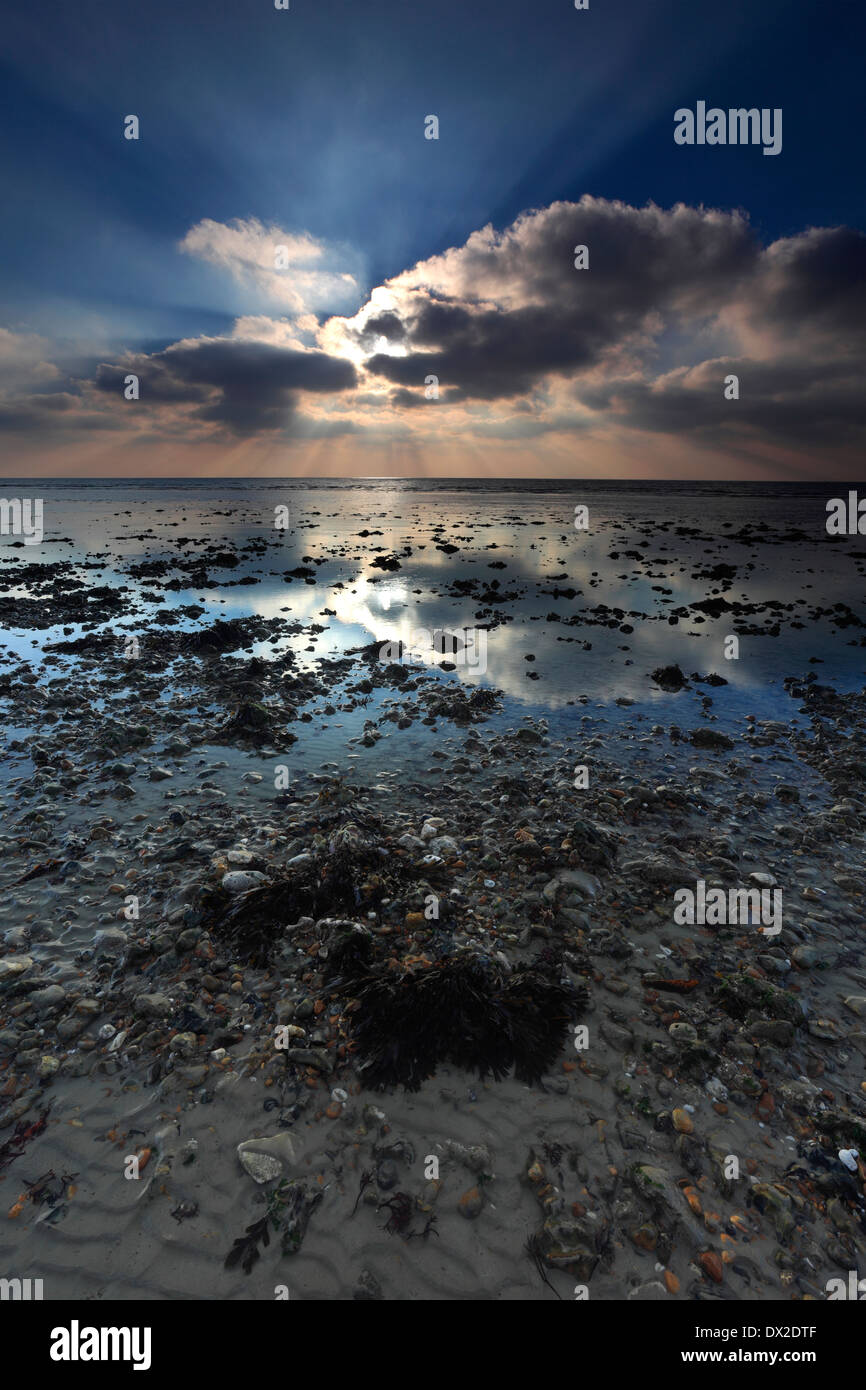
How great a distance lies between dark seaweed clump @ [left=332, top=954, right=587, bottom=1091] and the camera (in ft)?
14.5

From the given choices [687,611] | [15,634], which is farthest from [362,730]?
[687,611]

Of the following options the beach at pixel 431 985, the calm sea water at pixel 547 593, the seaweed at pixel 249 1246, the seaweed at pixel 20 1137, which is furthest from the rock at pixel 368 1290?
the calm sea water at pixel 547 593

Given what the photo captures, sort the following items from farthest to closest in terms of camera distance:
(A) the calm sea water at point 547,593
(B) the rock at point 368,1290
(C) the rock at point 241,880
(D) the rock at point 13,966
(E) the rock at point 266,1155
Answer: (A) the calm sea water at point 547,593 < (C) the rock at point 241,880 < (D) the rock at point 13,966 < (E) the rock at point 266,1155 < (B) the rock at point 368,1290

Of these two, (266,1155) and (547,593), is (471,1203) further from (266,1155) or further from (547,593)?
(547,593)

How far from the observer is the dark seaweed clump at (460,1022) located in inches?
175

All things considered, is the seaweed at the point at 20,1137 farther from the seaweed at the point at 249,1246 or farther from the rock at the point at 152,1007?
the seaweed at the point at 249,1246

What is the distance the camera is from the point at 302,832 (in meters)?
7.50

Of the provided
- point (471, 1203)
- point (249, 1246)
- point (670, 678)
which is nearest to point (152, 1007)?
point (249, 1246)

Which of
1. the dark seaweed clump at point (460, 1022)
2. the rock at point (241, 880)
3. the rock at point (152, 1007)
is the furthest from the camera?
the rock at point (241, 880)

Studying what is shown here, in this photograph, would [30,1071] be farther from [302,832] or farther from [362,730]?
[362,730]

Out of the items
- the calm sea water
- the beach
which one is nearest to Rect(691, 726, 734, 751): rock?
the beach

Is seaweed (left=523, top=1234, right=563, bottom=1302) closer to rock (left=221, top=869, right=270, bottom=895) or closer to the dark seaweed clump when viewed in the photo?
the dark seaweed clump

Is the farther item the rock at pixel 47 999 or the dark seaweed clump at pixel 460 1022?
the rock at pixel 47 999
